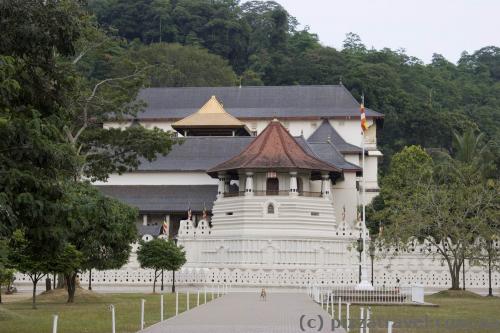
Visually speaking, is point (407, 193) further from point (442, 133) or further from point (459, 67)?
point (459, 67)

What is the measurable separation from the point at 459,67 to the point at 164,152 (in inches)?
4447

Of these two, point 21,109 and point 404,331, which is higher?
point 21,109

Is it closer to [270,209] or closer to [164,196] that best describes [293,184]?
[270,209]

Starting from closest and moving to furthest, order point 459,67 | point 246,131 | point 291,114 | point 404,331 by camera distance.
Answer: point 404,331, point 246,131, point 291,114, point 459,67

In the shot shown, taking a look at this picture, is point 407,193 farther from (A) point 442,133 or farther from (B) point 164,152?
(A) point 442,133

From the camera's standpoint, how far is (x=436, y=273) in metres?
50.2

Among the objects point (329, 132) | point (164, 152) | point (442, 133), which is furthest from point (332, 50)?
point (164, 152)

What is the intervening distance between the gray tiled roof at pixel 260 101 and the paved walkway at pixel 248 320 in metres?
57.2

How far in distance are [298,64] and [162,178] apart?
52680mm

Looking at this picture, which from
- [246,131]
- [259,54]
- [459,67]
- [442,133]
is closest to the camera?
[246,131]

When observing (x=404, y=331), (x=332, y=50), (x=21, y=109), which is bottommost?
(x=404, y=331)

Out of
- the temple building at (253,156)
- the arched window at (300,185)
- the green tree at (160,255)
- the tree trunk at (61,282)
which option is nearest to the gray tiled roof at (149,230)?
the temple building at (253,156)

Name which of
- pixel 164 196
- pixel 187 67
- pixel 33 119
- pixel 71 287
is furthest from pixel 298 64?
pixel 33 119

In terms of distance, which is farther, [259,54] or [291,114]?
[259,54]
